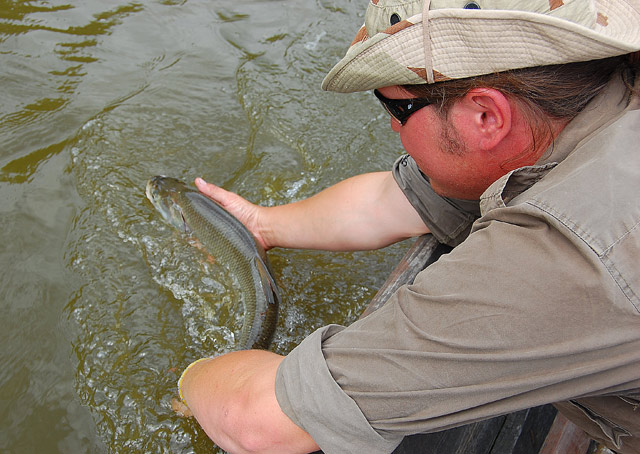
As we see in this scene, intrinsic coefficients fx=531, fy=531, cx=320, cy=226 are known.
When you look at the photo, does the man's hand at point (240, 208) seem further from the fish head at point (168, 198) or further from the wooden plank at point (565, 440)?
the wooden plank at point (565, 440)

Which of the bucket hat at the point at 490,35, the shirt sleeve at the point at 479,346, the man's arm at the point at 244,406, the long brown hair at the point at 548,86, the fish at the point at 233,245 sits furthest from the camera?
the fish at the point at 233,245

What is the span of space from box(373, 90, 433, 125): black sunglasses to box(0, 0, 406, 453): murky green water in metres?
1.59

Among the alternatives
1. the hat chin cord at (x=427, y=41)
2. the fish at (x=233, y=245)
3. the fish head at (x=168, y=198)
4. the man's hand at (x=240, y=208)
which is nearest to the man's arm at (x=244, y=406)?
the fish at (x=233, y=245)

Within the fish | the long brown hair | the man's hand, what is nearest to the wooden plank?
the long brown hair

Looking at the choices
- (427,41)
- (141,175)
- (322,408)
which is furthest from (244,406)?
(141,175)

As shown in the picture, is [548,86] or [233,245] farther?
[233,245]

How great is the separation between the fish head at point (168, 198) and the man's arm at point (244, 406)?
4.61ft

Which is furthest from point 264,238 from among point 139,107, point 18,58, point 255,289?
point 18,58

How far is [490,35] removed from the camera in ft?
4.75

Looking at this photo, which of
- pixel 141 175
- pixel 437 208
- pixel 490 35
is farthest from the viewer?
pixel 141 175

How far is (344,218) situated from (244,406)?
1.45 m

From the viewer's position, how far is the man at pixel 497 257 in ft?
3.93

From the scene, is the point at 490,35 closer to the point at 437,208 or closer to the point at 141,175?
the point at 437,208

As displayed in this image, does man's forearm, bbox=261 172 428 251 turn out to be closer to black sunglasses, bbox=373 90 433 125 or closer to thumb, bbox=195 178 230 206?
thumb, bbox=195 178 230 206
